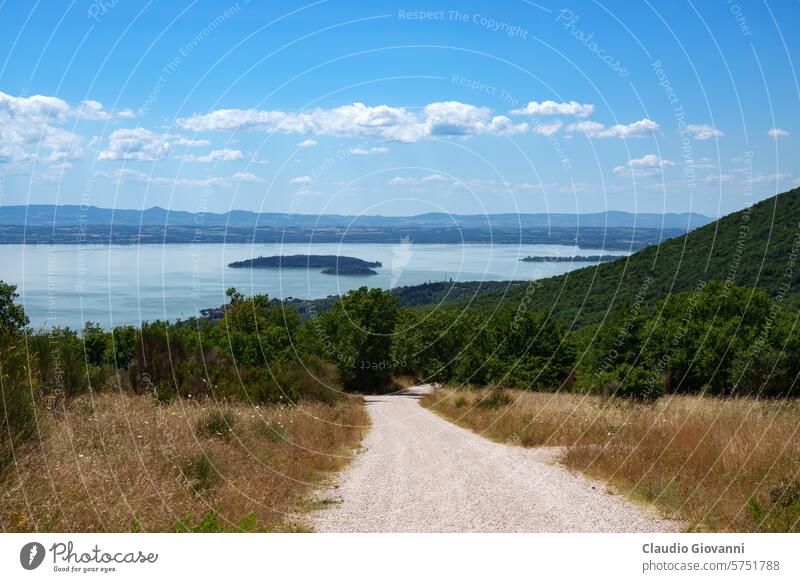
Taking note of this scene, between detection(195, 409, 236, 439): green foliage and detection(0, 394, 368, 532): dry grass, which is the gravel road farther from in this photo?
detection(195, 409, 236, 439): green foliage

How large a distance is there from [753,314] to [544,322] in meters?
12.7

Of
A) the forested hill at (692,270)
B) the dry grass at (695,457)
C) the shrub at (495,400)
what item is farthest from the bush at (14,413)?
the forested hill at (692,270)

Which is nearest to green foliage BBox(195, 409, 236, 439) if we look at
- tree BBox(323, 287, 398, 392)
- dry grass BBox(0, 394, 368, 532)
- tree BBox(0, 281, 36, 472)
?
dry grass BBox(0, 394, 368, 532)

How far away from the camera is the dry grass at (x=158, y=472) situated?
295 inches

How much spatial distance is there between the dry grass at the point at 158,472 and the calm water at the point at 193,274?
8007 mm

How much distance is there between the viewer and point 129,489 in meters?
8.17

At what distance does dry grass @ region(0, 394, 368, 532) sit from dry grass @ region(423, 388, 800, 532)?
4898 millimetres

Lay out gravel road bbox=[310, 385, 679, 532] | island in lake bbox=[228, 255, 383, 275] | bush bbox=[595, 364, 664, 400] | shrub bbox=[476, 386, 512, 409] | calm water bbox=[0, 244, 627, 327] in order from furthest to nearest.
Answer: island in lake bbox=[228, 255, 383, 275] → bush bbox=[595, 364, 664, 400] → shrub bbox=[476, 386, 512, 409] → calm water bbox=[0, 244, 627, 327] → gravel road bbox=[310, 385, 679, 532]

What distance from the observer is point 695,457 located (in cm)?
1127

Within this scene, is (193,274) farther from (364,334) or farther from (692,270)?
(692,270)

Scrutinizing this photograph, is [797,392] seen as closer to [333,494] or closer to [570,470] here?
[570,470]

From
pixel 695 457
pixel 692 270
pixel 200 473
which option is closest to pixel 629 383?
pixel 695 457

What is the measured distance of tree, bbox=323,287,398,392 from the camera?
2448 inches

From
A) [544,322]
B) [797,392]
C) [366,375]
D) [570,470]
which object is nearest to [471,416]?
[570,470]
